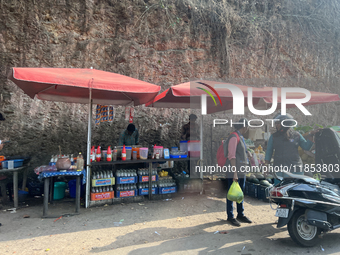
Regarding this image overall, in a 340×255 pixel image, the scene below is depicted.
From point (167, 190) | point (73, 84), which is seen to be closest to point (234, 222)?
point (167, 190)

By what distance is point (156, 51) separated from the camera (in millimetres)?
9680

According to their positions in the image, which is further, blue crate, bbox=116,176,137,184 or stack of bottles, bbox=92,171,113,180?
blue crate, bbox=116,176,137,184

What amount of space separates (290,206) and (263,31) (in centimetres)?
1071

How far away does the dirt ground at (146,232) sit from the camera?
11.2ft

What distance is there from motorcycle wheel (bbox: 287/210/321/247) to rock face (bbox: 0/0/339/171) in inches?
208

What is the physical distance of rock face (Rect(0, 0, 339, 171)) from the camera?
7602 millimetres

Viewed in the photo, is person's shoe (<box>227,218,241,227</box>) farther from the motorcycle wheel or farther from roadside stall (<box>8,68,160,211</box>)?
roadside stall (<box>8,68,160,211</box>)

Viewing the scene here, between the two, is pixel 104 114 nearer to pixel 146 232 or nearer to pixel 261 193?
pixel 146 232

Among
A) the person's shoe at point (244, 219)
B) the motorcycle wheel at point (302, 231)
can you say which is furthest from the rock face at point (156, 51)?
the motorcycle wheel at point (302, 231)

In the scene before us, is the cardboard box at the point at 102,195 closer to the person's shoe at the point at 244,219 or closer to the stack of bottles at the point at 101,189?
the stack of bottles at the point at 101,189

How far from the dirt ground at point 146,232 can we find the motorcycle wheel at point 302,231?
109 millimetres

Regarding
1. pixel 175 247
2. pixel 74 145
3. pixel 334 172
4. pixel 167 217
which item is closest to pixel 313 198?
pixel 334 172

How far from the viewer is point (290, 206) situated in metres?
3.51

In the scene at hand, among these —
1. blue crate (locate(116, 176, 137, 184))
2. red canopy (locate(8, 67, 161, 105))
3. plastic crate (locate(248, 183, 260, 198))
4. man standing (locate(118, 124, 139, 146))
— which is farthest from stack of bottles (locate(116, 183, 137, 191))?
plastic crate (locate(248, 183, 260, 198))
